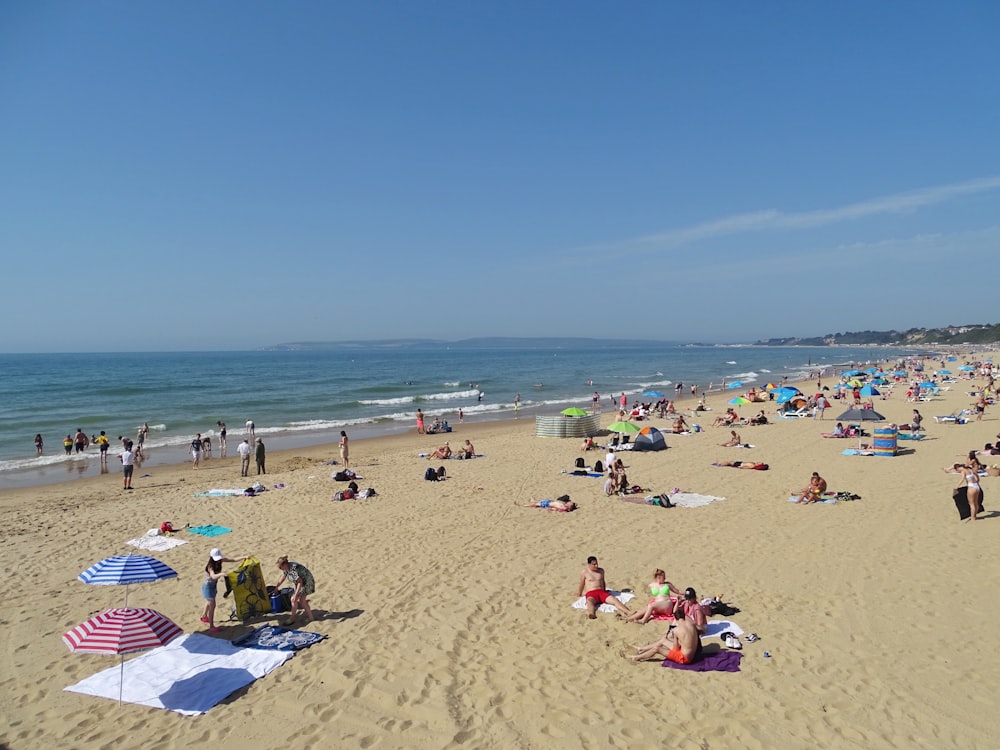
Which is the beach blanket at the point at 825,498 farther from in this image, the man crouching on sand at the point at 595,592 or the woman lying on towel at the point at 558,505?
the man crouching on sand at the point at 595,592

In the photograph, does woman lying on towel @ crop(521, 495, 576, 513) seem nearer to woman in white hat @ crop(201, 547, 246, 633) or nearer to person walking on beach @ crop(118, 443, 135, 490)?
woman in white hat @ crop(201, 547, 246, 633)

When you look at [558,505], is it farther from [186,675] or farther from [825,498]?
[186,675]

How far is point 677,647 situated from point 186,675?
201 inches

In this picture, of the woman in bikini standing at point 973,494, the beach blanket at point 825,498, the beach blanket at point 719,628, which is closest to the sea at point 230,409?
the beach blanket at point 825,498

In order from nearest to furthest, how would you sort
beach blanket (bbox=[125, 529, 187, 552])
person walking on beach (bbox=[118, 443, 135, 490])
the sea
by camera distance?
beach blanket (bbox=[125, 529, 187, 552]), person walking on beach (bbox=[118, 443, 135, 490]), the sea

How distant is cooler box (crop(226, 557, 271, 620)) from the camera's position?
7809 mm

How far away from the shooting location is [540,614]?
7.99 m

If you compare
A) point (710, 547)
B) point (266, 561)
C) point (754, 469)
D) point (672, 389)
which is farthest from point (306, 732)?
point (672, 389)

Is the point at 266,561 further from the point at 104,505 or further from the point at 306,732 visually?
the point at 104,505

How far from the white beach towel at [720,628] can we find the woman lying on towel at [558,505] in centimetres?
579

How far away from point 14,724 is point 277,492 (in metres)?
10.3

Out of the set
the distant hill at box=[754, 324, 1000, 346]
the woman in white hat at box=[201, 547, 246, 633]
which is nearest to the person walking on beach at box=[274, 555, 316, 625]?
the woman in white hat at box=[201, 547, 246, 633]

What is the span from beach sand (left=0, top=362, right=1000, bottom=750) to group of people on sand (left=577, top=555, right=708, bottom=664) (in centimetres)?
20

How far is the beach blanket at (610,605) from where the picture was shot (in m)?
7.95
